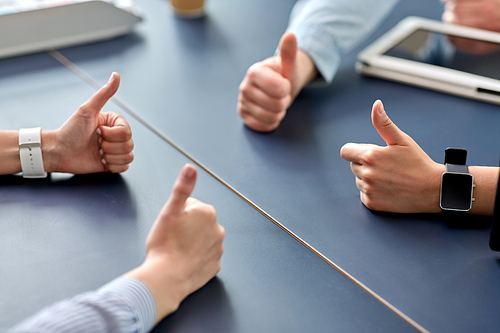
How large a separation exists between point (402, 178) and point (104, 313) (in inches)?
20.4

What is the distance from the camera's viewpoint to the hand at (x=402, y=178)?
77 cm

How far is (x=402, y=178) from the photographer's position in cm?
78

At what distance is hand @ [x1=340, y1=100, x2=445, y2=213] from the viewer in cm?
77

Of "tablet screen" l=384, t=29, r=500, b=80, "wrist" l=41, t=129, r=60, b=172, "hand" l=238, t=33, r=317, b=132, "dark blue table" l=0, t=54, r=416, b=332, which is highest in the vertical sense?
"tablet screen" l=384, t=29, r=500, b=80

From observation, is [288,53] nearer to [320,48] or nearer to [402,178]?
[320,48]

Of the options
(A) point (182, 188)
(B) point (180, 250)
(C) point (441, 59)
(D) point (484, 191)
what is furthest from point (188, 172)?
(C) point (441, 59)

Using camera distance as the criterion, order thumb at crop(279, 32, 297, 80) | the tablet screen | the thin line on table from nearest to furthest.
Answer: the thin line on table, thumb at crop(279, 32, 297, 80), the tablet screen

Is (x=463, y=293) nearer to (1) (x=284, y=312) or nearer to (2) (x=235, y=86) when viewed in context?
(1) (x=284, y=312)

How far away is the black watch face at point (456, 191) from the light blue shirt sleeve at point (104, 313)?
51 centimetres

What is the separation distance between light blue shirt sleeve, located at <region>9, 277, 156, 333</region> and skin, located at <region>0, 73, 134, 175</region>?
1.05 ft

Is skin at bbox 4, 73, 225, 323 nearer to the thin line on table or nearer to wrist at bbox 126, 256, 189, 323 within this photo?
wrist at bbox 126, 256, 189, 323

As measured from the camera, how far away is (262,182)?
0.86m

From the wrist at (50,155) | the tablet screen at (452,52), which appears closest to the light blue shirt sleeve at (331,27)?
the tablet screen at (452,52)

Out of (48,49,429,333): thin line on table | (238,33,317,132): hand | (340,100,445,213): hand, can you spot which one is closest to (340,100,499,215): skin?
(340,100,445,213): hand
